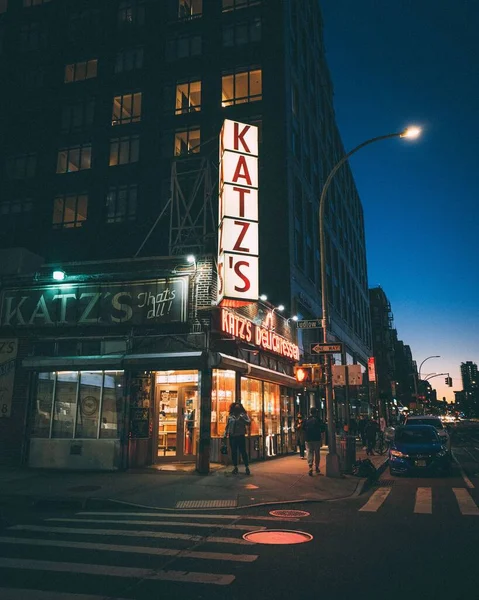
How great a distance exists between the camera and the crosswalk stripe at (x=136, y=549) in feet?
20.2

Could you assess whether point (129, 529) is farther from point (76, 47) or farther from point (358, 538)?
point (76, 47)

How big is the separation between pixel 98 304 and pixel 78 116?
24571 millimetres

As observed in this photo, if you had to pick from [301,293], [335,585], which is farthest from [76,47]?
[335,585]

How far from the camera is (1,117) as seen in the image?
37.2 meters

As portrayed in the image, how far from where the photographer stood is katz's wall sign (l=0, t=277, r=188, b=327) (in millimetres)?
16391

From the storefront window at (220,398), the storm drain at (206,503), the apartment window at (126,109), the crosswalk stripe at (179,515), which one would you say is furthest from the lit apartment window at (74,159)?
the crosswalk stripe at (179,515)

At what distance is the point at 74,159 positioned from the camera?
3553 centimetres

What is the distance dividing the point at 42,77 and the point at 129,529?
38.7 meters

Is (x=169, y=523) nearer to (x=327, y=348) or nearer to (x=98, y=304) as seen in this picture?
(x=327, y=348)

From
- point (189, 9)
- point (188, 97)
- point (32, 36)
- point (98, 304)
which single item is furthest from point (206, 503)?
point (32, 36)

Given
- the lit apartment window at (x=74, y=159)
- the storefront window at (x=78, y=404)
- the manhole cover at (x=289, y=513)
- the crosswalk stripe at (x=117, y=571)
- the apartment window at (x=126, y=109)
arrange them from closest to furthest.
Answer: the crosswalk stripe at (x=117, y=571) → the manhole cover at (x=289, y=513) → the storefront window at (x=78, y=404) → the apartment window at (x=126, y=109) → the lit apartment window at (x=74, y=159)

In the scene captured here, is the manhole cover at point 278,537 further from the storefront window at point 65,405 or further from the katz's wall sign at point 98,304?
the storefront window at point 65,405

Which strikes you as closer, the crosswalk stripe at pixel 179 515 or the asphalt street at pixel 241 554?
the asphalt street at pixel 241 554

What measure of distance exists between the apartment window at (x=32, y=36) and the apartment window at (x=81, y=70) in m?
3.46
